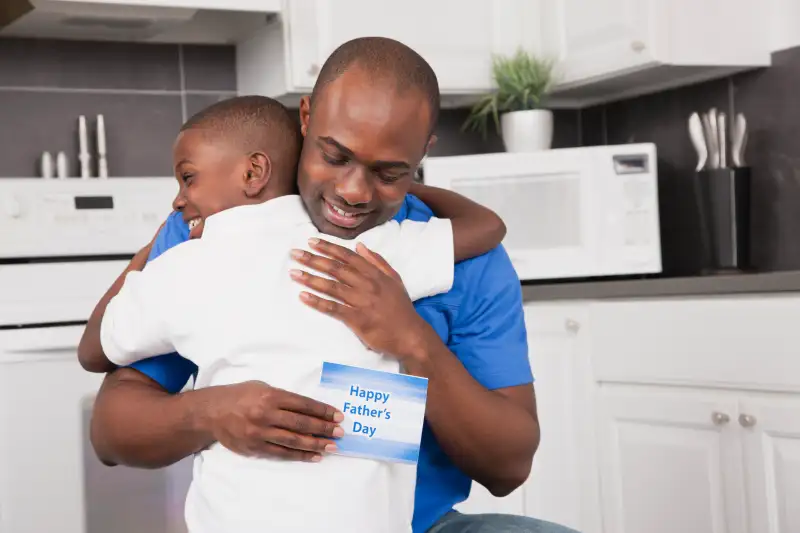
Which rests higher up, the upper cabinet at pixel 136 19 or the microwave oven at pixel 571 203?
the upper cabinet at pixel 136 19

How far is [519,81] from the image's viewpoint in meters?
2.98

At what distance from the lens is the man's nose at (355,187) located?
1003mm

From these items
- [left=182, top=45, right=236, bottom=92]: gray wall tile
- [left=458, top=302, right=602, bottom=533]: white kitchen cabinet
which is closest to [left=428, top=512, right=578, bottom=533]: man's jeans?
[left=458, top=302, right=602, bottom=533]: white kitchen cabinet

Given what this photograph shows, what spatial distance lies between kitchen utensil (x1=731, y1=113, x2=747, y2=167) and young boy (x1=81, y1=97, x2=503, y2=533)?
180cm

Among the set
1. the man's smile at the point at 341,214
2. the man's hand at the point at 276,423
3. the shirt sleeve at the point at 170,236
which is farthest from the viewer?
the shirt sleeve at the point at 170,236

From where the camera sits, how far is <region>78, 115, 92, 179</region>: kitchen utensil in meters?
2.84

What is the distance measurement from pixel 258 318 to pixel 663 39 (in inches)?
76.5

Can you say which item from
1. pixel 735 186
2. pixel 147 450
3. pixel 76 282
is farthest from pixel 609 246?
pixel 147 450

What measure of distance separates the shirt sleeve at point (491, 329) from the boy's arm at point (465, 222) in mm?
26

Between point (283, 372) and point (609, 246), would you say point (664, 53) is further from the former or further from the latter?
point (283, 372)

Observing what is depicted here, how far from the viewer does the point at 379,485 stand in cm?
95

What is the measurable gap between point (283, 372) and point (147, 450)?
186mm

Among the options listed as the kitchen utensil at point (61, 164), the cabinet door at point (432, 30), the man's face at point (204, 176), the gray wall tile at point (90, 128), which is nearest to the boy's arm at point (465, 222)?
the man's face at point (204, 176)

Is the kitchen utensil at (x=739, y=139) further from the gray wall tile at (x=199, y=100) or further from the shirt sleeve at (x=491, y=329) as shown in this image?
the shirt sleeve at (x=491, y=329)
